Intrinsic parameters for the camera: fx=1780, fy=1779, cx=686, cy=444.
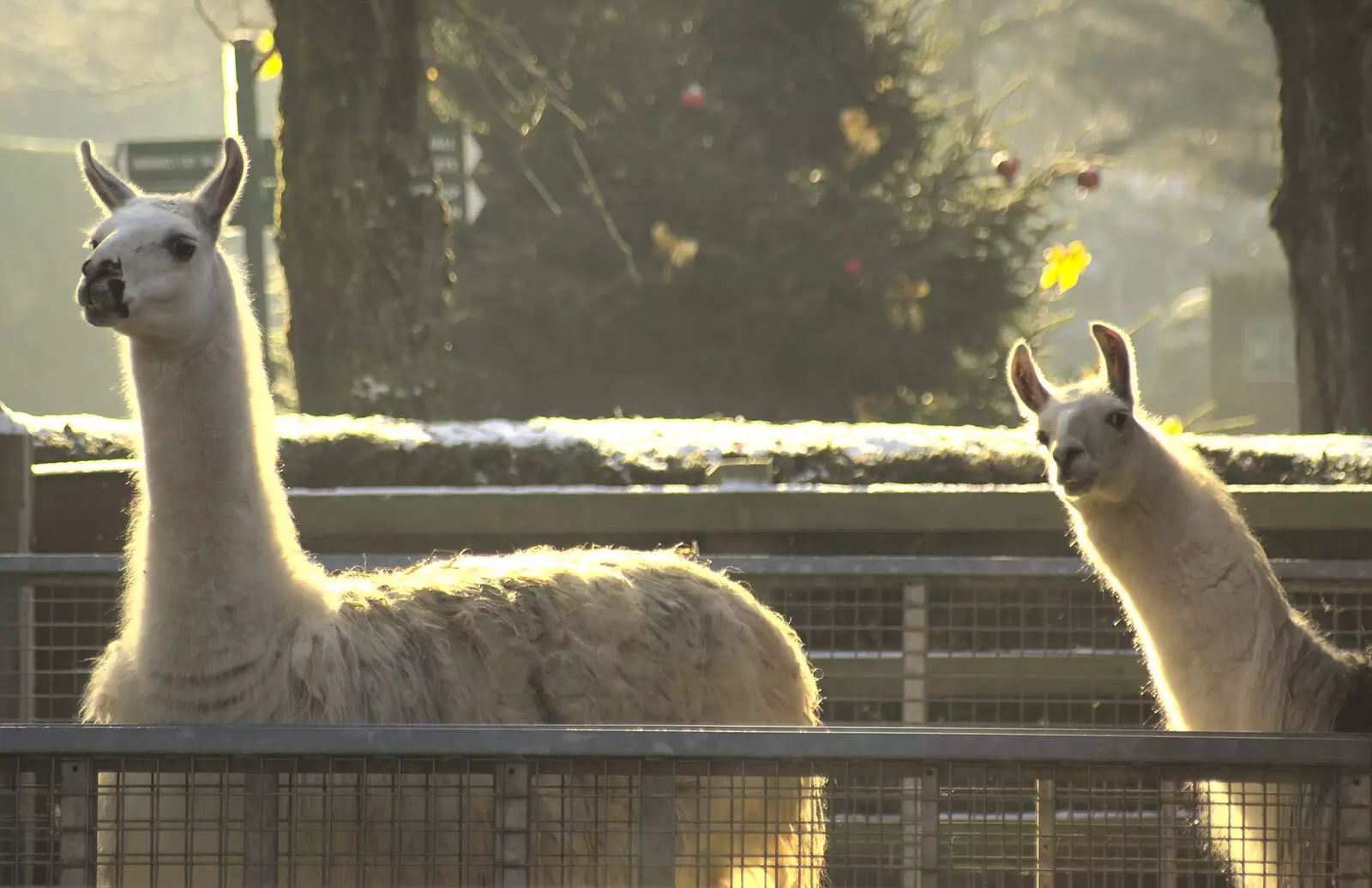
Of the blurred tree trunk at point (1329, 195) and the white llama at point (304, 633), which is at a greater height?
the blurred tree trunk at point (1329, 195)

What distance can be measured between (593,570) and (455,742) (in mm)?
1727

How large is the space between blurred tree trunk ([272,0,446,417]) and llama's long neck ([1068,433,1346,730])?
5372mm

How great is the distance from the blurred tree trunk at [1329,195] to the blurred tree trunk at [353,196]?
483 centimetres

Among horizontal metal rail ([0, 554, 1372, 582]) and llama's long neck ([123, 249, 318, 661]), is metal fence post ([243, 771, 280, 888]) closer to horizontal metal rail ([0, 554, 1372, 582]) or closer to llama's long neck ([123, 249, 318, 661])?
llama's long neck ([123, 249, 318, 661])

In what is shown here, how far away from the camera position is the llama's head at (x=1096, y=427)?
4.34m

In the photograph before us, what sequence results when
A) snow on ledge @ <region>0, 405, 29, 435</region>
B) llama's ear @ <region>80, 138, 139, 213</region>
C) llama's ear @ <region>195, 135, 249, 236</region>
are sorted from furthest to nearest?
snow on ledge @ <region>0, 405, 29, 435</region> → llama's ear @ <region>80, 138, 139, 213</region> → llama's ear @ <region>195, 135, 249, 236</region>

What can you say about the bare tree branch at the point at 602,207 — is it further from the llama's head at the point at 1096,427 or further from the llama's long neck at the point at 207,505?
the llama's long neck at the point at 207,505

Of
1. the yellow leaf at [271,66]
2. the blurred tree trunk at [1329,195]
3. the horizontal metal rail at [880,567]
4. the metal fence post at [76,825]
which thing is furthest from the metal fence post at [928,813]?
the yellow leaf at [271,66]

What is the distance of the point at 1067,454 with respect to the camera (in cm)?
434

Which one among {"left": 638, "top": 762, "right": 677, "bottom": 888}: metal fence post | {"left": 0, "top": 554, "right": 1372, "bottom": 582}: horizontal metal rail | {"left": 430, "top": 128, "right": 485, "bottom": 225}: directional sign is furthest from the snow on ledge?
{"left": 430, "top": 128, "right": 485, "bottom": 225}: directional sign

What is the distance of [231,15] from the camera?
135 feet

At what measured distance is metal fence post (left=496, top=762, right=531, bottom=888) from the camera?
2.61 m

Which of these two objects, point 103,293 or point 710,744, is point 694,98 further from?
point 710,744

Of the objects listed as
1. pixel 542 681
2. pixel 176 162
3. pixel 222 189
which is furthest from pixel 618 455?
pixel 176 162
